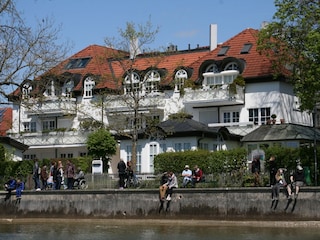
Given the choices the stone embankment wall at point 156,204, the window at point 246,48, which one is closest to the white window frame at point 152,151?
the window at point 246,48

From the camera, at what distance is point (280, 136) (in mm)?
48656

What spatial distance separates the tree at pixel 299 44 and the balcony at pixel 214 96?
672 cm

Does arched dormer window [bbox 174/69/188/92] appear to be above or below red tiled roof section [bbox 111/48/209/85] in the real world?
below

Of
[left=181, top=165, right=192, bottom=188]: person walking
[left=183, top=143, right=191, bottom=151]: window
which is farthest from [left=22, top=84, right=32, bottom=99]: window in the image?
[left=183, top=143, right=191, bottom=151]: window

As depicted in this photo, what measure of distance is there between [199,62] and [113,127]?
38.7 ft

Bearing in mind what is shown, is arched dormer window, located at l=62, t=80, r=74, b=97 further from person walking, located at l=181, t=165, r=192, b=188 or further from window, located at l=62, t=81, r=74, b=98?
person walking, located at l=181, t=165, r=192, b=188

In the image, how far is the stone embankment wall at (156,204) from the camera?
32906 mm

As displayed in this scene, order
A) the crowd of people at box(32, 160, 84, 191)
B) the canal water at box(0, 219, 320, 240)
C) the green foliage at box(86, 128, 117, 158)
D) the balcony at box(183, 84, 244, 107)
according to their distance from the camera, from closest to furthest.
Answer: the canal water at box(0, 219, 320, 240) → the crowd of people at box(32, 160, 84, 191) → the green foliage at box(86, 128, 117, 158) → the balcony at box(183, 84, 244, 107)

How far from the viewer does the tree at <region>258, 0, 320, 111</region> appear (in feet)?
141

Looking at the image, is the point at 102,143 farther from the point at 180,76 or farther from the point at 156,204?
the point at 156,204

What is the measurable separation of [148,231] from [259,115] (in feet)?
86.0

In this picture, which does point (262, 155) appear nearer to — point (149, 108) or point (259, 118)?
point (259, 118)

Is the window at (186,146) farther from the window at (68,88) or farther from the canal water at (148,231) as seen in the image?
the window at (68,88)

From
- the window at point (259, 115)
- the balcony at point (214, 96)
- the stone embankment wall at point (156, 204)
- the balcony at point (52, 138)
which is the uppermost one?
the balcony at point (214, 96)
